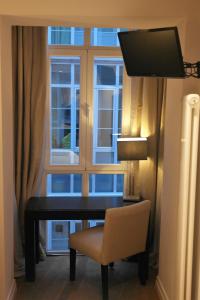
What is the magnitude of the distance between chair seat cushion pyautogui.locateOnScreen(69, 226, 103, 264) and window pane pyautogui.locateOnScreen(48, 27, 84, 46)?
185 centimetres

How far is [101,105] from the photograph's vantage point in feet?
12.7

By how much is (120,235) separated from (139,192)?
81 cm

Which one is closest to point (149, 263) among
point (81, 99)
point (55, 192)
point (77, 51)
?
point (55, 192)

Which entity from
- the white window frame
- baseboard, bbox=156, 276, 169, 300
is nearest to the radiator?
baseboard, bbox=156, 276, 169, 300

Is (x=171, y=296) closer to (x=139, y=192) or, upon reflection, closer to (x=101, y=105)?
(x=139, y=192)

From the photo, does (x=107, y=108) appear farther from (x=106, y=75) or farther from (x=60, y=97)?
(x=60, y=97)

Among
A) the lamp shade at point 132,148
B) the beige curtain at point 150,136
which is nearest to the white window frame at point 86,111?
the beige curtain at point 150,136

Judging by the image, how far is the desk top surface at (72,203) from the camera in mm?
3389

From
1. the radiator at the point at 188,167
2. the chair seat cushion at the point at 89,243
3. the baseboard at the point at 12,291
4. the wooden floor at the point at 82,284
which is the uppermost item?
the radiator at the point at 188,167

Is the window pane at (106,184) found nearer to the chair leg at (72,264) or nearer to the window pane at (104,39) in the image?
the chair leg at (72,264)

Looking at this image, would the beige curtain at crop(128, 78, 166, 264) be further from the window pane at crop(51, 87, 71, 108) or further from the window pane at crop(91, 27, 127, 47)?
the window pane at crop(51, 87, 71, 108)

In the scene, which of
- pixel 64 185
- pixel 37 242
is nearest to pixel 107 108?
pixel 64 185

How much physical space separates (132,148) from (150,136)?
25 cm

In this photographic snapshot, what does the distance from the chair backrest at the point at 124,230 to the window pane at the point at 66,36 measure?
176 centimetres
